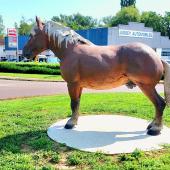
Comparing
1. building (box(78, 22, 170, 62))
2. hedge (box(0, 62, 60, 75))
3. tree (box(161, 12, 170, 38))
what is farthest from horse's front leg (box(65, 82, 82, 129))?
tree (box(161, 12, 170, 38))

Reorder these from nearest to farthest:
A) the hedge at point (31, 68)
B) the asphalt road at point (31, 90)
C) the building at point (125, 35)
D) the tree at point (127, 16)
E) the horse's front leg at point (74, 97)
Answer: the horse's front leg at point (74, 97), the asphalt road at point (31, 90), the hedge at point (31, 68), the building at point (125, 35), the tree at point (127, 16)

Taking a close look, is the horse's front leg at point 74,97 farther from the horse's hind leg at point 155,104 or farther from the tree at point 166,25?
the tree at point 166,25

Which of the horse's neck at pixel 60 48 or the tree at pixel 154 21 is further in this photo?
the tree at pixel 154 21

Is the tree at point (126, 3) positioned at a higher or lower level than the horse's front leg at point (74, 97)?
higher

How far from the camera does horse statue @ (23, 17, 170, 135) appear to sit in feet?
20.4

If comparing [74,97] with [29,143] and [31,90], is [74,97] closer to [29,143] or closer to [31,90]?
[29,143]

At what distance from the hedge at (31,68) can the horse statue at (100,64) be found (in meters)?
21.9

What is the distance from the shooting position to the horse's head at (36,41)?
679 cm

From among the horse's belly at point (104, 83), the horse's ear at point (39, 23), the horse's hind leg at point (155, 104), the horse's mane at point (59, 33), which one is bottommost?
the horse's hind leg at point (155, 104)

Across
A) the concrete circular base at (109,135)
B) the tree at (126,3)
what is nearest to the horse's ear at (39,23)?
the concrete circular base at (109,135)

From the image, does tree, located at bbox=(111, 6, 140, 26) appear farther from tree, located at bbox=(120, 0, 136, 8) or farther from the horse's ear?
the horse's ear

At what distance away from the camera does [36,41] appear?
686cm

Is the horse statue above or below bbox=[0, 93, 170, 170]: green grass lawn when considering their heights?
above

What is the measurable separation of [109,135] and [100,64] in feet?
4.42
